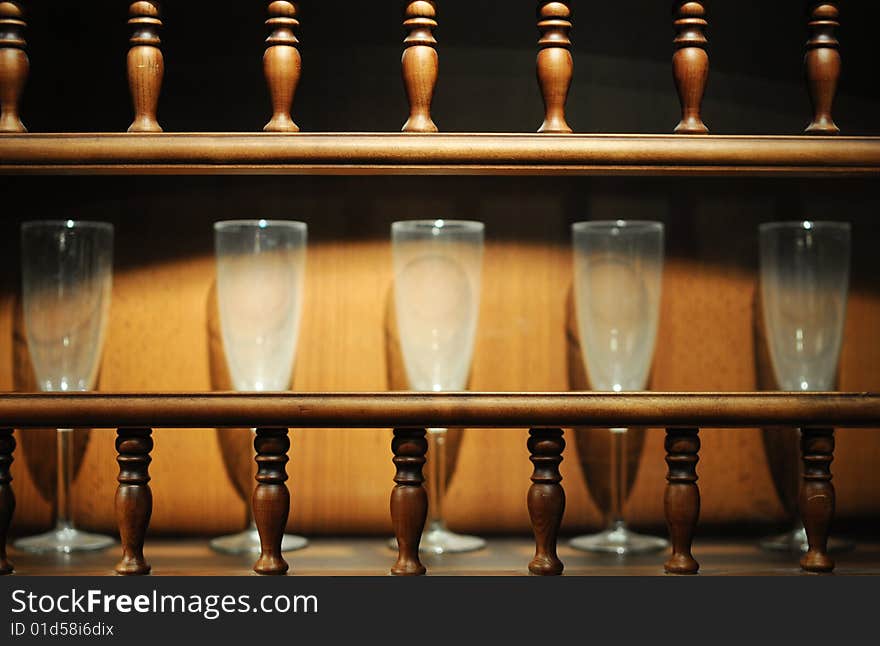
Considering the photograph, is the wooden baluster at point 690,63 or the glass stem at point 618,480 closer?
the wooden baluster at point 690,63

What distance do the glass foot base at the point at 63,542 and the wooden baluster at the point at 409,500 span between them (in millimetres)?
262

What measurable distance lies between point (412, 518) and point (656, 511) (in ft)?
0.88

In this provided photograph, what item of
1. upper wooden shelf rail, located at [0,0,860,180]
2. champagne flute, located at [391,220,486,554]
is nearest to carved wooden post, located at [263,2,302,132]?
upper wooden shelf rail, located at [0,0,860,180]

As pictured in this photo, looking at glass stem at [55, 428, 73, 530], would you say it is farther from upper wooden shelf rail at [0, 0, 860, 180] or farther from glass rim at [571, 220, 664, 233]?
glass rim at [571, 220, 664, 233]

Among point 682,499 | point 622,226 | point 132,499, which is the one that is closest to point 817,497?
point 682,499

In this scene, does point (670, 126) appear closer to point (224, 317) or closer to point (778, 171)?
point (778, 171)

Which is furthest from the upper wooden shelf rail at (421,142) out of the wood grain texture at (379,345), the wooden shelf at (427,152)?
the wood grain texture at (379,345)

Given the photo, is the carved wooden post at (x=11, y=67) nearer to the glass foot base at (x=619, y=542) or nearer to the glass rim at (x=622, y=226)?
the glass rim at (x=622, y=226)

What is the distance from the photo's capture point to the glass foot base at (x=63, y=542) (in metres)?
0.84

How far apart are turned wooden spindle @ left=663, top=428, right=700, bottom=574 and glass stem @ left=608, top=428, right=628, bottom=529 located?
0.11m

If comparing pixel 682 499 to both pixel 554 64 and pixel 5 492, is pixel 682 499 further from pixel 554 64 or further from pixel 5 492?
pixel 5 492

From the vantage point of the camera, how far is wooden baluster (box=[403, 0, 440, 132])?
750 millimetres

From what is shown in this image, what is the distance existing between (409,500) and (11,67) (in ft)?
1.33

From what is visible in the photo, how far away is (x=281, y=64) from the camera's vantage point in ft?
2.47
